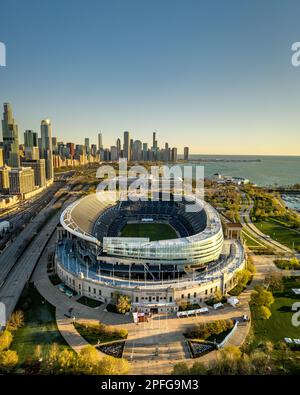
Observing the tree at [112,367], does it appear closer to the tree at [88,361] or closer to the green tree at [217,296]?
the tree at [88,361]

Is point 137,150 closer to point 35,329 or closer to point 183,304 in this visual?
point 183,304

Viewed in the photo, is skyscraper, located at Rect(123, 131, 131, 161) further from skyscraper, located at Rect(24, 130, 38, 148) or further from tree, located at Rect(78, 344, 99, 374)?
tree, located at Rect(78, 344, 99, 374)

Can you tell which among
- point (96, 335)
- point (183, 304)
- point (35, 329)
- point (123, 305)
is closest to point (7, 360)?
point (35, 329)

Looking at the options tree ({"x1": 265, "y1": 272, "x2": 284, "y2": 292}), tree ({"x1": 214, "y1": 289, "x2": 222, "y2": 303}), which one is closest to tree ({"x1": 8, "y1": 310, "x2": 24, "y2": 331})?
tree ({"x1": 214, "y1": 289, "x2": 222, "y2": 303})

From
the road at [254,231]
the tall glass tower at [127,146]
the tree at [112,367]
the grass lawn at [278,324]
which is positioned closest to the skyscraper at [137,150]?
the tall glass tower at [127,146]
